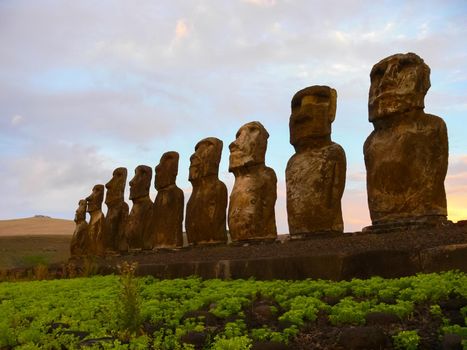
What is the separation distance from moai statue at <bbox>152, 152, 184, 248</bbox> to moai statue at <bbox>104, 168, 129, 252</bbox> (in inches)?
124

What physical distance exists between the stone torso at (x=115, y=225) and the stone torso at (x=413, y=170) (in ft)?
33.7

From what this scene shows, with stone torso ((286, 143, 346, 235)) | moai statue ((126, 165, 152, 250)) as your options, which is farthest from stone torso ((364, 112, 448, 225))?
moai statue ((126, 165, 152, 250))

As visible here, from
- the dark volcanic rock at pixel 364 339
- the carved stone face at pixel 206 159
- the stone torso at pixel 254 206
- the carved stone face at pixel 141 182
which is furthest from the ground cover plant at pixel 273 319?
the carved stone face at pixel 141 182

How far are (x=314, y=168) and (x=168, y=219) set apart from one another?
216 inches

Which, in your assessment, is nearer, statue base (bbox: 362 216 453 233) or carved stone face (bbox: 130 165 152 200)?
statue base (bbox: 362 216 453 233)

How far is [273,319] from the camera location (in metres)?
4.64

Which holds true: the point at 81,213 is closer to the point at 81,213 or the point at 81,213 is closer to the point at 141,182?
the point at 81,213

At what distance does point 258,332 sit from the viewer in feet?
13.2

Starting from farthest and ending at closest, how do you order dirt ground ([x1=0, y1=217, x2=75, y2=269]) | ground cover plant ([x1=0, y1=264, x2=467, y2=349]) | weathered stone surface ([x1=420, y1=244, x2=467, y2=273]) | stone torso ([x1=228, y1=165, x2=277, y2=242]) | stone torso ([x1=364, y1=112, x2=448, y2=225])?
dirt ground ([x1=0, y1=217, x2=75, y2=269]) → stone torso ([x1=228, y1=165, x2=277, y2=242]) → stone torso ([x1=364, y1=112, x2=448, y2=225]) → weathered stone surface ([x1=420, y1=244, x2=467, y2=273]) → ground cover plant ([x1=0, y1=264, x2=467, y2=349])

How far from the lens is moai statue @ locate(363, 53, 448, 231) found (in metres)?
7.89

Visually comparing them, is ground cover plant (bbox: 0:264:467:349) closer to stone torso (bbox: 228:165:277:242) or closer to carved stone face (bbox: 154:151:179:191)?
stone torso (bbox: 228:165:277:242)

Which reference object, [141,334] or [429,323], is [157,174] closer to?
[141,334]

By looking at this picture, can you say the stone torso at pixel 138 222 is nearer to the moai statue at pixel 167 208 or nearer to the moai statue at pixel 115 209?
the moai statue at pixel 167 208

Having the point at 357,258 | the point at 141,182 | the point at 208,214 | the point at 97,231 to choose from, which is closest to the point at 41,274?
the point at 141,182
